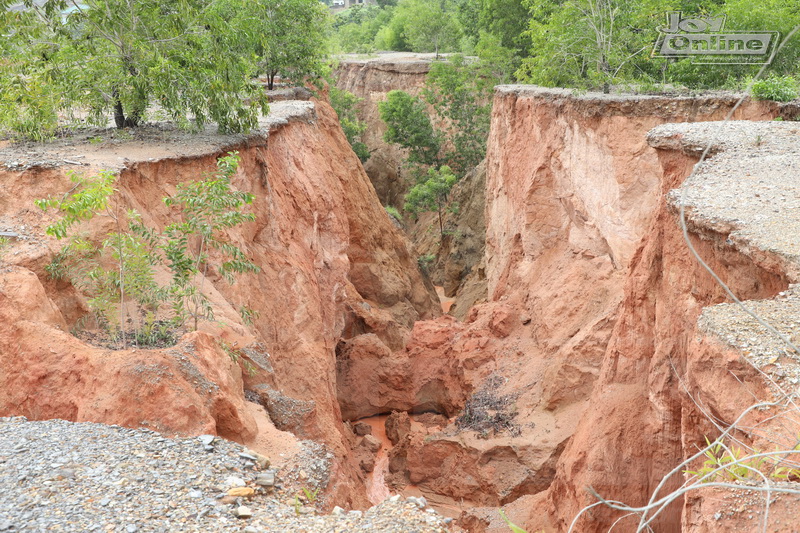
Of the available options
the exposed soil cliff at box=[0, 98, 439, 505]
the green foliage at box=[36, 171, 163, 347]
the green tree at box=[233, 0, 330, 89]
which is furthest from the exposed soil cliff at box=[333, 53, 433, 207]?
the green foliage at box=[36, 171, 163, 347]

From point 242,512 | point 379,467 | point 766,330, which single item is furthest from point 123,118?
point 766,330

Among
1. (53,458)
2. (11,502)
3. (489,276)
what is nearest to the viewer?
(11,502)

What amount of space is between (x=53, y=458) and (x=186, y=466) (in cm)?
104

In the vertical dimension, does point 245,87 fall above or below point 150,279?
above

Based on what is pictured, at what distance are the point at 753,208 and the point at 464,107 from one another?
23725 mm

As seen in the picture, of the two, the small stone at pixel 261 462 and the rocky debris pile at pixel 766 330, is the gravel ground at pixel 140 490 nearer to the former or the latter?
the small stone at pixel 261 462

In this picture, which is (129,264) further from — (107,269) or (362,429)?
(362,429)

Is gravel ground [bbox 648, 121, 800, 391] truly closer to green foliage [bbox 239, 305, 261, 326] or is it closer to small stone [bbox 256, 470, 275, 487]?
small stone [bbox 256, 470, 275, 487]

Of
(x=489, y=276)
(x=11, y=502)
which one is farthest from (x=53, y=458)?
(x=489, y=276)

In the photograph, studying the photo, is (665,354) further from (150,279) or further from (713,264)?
(150,279)

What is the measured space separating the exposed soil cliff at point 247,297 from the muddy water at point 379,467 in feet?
3.46

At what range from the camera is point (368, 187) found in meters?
20.4

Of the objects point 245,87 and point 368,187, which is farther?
point 368,187

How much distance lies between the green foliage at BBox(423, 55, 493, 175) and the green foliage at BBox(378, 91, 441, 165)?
0.83 meters
